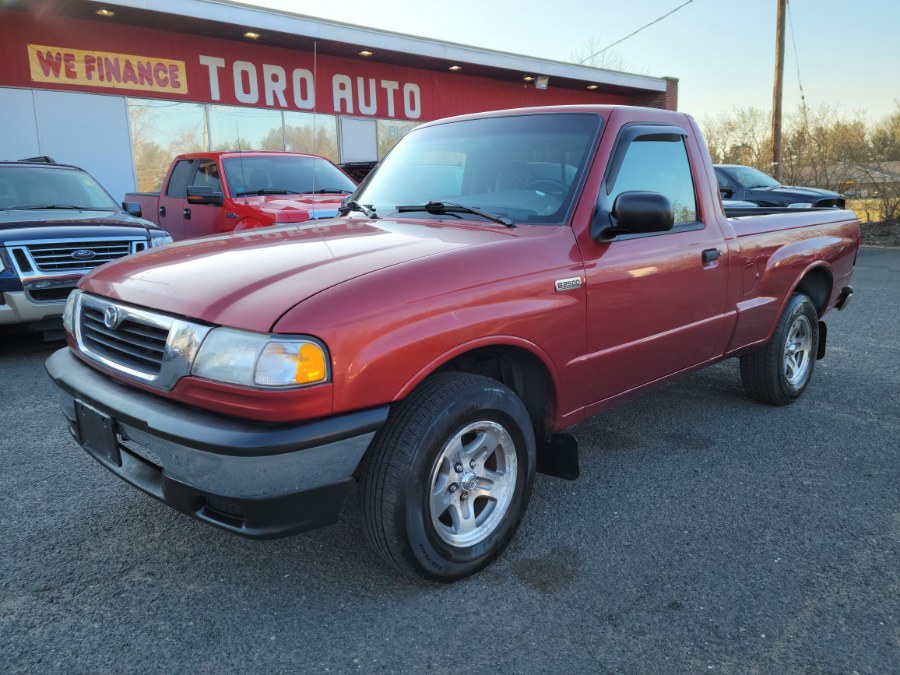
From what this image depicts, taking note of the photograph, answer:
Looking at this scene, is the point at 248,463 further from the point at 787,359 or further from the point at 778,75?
the point at 778,75

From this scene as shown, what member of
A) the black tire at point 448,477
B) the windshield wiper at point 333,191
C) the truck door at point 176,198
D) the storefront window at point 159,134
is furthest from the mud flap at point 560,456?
the storefront window at point 159,134

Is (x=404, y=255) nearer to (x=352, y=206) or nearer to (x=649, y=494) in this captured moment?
(x=352, y=206)

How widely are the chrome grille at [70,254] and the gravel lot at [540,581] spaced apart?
249cm

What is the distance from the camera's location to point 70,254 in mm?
5816

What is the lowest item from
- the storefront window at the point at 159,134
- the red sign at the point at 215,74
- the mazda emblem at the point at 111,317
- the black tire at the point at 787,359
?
the black tire at the point at 787,359

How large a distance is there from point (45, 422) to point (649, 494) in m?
3.64

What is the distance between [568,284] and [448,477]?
0.91 m

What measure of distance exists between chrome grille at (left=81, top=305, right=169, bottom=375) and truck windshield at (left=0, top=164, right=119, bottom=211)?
4.91 m

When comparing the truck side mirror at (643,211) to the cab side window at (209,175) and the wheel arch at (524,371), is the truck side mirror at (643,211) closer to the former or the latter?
the wheel arch at (524,371)

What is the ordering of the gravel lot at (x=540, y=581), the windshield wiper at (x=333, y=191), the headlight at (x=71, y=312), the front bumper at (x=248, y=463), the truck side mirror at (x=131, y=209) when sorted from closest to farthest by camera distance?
the front bumper at (x=248, y=463), the gravel lot at (x=540, y=581), the headlight at (x=71, y=312), the truck side mirror at (x=131, y=209), the windshield wiper at (x=333, y=191)

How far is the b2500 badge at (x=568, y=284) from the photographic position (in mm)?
2674

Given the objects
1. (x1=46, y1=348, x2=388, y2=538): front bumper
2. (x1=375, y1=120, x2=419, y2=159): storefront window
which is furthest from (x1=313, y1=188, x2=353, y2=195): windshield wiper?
(x1=375, y1=120, x2=419, y2=159): storefront window

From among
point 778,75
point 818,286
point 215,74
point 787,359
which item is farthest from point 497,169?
point 778,75

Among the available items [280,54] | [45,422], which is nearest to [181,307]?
[45,422]
